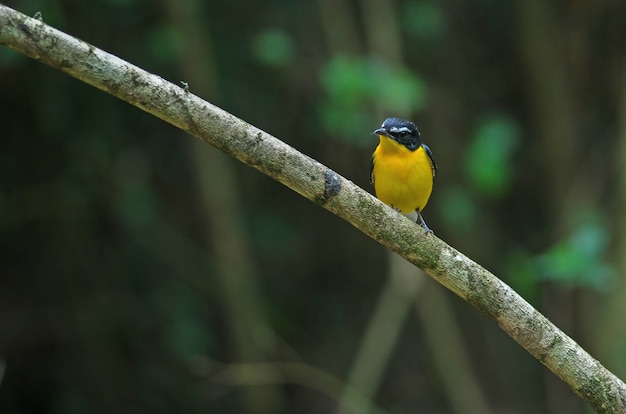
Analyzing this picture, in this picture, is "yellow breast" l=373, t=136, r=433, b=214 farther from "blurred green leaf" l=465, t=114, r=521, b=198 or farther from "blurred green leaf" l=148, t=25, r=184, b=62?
"blurred green leaf" l=148, t=25, r=184, b=62

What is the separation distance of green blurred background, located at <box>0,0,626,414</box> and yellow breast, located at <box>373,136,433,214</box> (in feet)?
6.13

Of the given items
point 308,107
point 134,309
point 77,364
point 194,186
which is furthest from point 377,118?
point 77,364

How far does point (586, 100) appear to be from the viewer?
30.5 ft

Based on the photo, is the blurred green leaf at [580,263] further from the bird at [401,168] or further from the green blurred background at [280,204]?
the bird at [401,168]

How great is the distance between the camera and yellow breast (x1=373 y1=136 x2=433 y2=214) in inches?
206

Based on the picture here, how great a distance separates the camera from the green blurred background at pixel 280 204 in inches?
312

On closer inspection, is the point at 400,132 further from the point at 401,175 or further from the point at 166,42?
the point at 166,42

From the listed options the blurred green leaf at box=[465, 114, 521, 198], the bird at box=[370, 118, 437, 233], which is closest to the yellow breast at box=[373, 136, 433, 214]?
the bird at box=[370, 118, 437, 233]

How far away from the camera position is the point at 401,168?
524cm

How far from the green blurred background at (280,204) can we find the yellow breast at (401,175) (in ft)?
6.13

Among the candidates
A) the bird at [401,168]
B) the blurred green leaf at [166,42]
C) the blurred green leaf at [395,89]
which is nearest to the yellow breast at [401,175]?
the bird at [401,168]

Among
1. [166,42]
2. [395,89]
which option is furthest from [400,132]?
[166,42]

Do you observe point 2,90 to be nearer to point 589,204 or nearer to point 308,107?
point 308,107

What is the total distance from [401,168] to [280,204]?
4.49 m
